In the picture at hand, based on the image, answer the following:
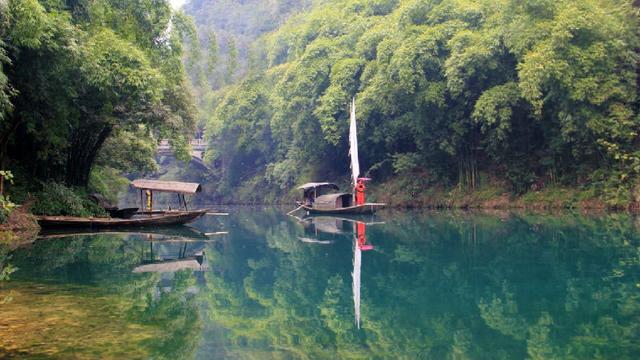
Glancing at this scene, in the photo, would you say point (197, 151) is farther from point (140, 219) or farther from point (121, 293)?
point (121, 293)

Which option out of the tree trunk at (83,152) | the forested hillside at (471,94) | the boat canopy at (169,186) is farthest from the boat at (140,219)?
the forested hillside at (471,94)

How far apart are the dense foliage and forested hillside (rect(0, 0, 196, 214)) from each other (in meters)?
0.03

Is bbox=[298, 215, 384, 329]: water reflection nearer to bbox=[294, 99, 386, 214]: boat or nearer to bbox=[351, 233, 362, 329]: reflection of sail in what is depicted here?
bbox=[351, 233, 362, 329]: reflection of sail

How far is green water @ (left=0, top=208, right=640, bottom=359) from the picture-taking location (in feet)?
19.1

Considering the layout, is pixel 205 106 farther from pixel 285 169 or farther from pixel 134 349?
pixel 134 349

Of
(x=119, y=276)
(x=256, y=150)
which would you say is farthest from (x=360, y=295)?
(x=256, y=150)

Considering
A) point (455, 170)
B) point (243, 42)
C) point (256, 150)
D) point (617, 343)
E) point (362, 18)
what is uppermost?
point (243, 42)

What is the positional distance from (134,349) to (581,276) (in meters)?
6.71

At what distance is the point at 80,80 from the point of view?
16781 millimetres

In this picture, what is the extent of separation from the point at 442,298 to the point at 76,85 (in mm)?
12856

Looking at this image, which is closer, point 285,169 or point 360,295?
point 360,295

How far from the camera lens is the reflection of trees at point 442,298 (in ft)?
19.3

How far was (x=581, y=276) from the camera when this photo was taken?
9359 mm

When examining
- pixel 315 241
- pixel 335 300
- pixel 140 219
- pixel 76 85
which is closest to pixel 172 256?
pixel 315 241
